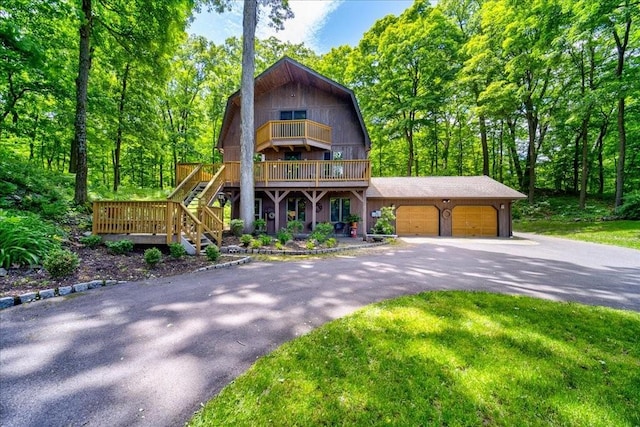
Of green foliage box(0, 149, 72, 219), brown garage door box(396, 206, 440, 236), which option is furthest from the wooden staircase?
brown garage door box(396, 206, 440, 236)

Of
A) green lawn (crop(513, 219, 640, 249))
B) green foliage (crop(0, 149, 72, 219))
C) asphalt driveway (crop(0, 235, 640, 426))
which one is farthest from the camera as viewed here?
green lawn (crop(513, 219, 640, 249))

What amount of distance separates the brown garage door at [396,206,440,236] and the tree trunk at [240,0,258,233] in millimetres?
9501

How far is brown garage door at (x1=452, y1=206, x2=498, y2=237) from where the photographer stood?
622 inches

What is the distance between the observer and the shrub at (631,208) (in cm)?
1489

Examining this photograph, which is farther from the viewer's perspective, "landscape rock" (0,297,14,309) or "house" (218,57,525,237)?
"house" (218,57,525,237)

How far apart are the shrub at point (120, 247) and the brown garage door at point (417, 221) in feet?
45.0

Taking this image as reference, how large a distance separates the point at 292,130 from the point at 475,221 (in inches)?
477

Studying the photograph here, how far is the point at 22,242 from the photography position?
546cm

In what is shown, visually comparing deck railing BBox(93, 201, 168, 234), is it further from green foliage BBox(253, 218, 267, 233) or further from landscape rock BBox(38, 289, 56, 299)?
green foliage BBox(253, 218, 267, 233)

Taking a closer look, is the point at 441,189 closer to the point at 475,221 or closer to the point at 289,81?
the point at 475,221

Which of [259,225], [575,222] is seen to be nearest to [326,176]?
[259,225]

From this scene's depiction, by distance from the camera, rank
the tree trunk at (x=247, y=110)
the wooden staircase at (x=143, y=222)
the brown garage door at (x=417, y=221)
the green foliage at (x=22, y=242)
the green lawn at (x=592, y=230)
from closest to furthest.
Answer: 1. the green foliage at (x=22, y=242)
2. the wooden staircase at (x=143, y=222)
3. the tree trunk at (x=247, y=110)
4. the green lawn at (x=592, y=230)
5. the brown garage door at (x=417, y=221)

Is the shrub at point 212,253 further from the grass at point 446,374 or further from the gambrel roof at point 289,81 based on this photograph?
the gambrel roof at point 289,81

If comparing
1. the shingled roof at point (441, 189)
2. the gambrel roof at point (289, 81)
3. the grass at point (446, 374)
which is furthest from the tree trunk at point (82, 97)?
the shingled roof at point (441, 189)
